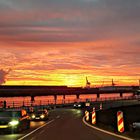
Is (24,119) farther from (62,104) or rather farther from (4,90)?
(4,90)

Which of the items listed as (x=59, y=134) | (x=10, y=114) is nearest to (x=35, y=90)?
(x=10, y=114)

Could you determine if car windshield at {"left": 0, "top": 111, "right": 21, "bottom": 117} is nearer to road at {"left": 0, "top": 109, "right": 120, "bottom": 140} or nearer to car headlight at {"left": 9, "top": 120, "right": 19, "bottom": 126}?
car headlight at {"left": 9, "top": 120, "right": 19, "bottom": 126}

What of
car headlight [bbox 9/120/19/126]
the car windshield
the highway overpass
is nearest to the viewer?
car headlight [bbox 9/120/19/126]

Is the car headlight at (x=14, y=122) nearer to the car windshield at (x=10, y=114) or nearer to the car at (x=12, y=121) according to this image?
the car at (x=12, y=121)

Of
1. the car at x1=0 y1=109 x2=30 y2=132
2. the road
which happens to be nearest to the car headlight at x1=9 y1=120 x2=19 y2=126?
the car at x1=0 y1=109 x2=30 y2=132

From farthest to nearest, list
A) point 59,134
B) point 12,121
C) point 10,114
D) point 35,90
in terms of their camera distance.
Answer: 1. point 35,90
2. point 10,114
3. point 12,121
4. point 59,134

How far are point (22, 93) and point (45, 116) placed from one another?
380 ft

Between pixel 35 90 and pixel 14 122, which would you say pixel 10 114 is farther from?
pixel 35 90

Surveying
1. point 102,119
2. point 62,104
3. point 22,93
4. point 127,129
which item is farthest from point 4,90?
point 127,129

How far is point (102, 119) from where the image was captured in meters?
34.0

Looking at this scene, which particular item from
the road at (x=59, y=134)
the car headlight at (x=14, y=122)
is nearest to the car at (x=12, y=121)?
the car headlight at (x=14, y=122)

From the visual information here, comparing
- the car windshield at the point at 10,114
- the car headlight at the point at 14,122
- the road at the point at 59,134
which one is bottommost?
the road at the point at 59,134

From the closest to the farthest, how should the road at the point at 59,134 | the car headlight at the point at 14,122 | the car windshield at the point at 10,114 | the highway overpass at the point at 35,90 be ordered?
the road at the point at 59,134
the car headlight at the point at 14,122
the car windshield at the point at 10,114
the highway overpass at the point at 35,90

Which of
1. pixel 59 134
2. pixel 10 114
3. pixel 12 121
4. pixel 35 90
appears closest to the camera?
pixel 59 134
